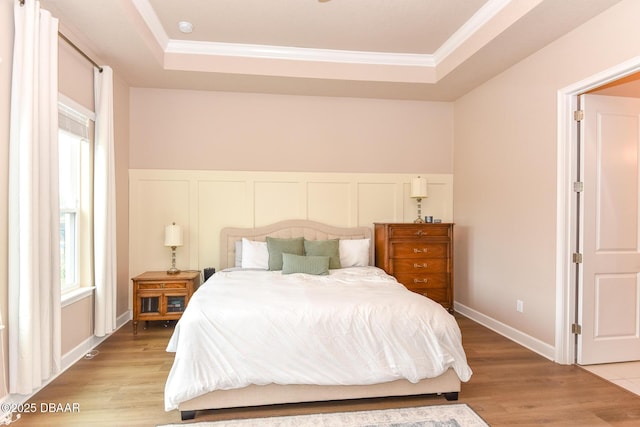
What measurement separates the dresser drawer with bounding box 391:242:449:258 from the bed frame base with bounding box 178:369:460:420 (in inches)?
79.9

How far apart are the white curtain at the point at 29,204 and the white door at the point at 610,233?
4.12m

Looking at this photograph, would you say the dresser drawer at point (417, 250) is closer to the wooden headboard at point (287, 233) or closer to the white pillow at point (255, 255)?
the wooden headboard at point (287, 233)

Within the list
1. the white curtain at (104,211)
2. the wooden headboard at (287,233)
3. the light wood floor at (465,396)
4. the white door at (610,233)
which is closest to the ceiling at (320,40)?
the white curtain at (104,211)

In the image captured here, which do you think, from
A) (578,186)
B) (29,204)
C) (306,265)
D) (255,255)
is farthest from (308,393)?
(578,186)

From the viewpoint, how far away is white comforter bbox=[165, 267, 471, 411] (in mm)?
2363

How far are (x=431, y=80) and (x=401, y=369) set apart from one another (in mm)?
3305

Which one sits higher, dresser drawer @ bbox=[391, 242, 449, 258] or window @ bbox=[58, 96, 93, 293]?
window @ bbox=[58, 96, 93, 293]

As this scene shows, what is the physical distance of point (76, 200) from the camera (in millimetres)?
3588

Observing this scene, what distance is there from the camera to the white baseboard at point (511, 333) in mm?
3443

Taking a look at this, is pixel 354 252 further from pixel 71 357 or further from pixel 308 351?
pixel 71 357

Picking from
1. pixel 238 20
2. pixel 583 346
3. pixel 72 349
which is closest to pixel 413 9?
pixel 238 20

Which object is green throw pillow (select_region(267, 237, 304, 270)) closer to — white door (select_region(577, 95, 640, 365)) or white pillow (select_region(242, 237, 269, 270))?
white pillow (select_region(242, 237, 269, 270))

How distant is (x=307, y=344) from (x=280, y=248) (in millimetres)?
1867

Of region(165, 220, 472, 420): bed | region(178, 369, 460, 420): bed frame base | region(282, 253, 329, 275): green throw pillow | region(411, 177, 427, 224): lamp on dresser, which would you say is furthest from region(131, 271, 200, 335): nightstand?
region(411, 177, 427, 224): lamp on dresser
